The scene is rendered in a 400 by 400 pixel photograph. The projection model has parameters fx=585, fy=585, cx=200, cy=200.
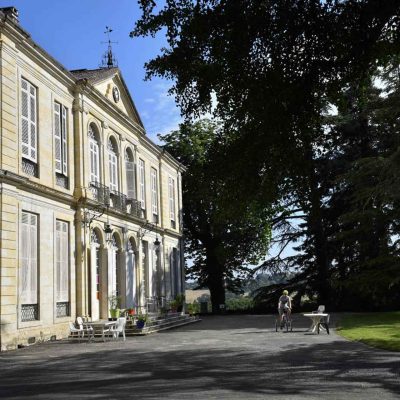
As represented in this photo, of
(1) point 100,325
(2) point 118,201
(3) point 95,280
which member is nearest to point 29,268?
(1) point 100,325

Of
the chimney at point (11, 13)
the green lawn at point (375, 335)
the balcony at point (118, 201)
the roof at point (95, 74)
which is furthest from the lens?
the balcony at point (118, 201)

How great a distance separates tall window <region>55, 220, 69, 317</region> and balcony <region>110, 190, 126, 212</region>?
427 centimetres

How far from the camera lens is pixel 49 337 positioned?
18.2 m

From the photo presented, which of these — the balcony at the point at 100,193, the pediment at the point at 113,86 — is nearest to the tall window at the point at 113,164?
the balcony at the point at 100,193

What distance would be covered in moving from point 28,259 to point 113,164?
28.4ft

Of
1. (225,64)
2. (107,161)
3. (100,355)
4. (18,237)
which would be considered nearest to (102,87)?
(107,161)

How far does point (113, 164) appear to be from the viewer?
25.3m

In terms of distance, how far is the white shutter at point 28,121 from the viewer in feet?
58.0

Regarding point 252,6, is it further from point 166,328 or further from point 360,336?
point 166,328

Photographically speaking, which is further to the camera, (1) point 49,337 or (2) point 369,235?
(2) point 369,235

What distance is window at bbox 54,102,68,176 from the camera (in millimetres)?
19953

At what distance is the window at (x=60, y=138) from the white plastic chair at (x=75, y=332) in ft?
17.1

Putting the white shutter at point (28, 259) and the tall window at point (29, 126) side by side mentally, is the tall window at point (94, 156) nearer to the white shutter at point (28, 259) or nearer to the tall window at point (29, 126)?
the tall window at point (29, 126)

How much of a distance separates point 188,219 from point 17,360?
28267 mm
